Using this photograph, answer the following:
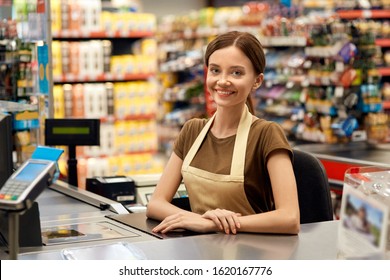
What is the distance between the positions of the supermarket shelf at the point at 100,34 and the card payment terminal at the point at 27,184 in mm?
5544

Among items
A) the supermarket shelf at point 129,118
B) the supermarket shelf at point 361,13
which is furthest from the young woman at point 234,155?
the supermarket shelf at point 361,13

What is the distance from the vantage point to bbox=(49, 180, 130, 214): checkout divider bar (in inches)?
116

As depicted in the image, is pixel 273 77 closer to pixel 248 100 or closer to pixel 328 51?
pixel 328 51

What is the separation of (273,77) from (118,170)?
1859 millimetres

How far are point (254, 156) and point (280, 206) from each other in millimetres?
246

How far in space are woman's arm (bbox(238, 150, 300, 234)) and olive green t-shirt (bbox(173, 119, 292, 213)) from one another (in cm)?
5

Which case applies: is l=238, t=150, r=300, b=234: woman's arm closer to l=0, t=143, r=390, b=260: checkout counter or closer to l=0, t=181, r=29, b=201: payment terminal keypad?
l=0, t=143, r=390, b=260: checkout counter

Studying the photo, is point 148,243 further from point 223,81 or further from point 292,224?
point 223,81

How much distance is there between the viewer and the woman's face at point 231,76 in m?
2.54

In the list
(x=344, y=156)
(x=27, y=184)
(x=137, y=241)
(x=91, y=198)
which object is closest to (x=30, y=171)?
A: (x=27, y=184)

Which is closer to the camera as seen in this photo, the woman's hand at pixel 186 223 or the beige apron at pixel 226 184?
the woman's hand at pixel 186 223

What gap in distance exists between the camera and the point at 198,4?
1338 cm

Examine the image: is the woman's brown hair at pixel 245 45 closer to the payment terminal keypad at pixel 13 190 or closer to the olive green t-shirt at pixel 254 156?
the olive green t-shirt at pixel 254 156

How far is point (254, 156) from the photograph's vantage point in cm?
→ 258
